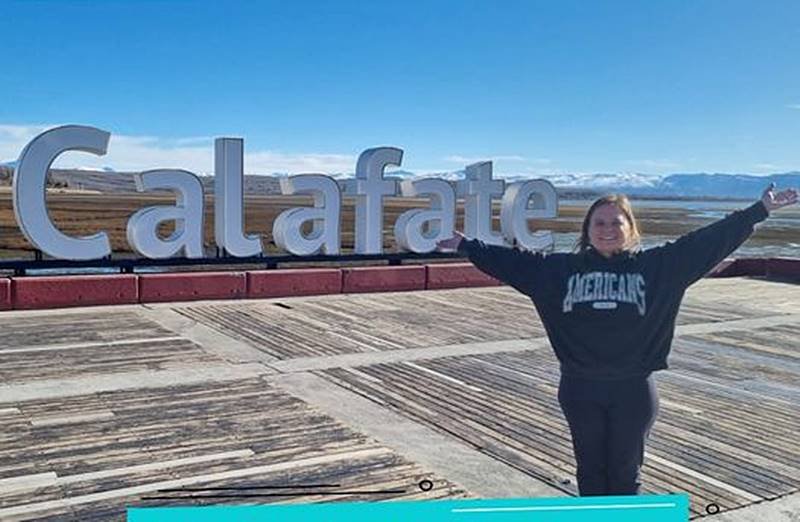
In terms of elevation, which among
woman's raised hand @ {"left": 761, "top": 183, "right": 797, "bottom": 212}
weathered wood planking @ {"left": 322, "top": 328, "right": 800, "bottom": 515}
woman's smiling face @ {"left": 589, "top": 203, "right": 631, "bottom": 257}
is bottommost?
weathered wood planking @ {"left": 322, "top": 328, "right": 800, "bottom": 515}

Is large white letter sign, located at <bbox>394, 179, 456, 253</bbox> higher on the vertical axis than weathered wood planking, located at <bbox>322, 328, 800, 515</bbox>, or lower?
higher

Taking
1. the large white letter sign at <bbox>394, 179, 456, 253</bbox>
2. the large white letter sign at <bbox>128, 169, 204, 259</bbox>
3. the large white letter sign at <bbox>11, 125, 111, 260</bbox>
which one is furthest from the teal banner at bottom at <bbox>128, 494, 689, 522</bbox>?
the large white letter sign at <bbox>394, 179, 456, 253</bbox>

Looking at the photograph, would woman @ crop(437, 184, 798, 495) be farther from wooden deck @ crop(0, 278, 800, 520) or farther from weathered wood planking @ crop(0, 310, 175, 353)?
weathered wood planking @ crop(0, 310, 175, 353)

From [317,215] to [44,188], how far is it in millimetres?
4800

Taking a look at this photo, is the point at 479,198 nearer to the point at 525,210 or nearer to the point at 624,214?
the point at 525,210

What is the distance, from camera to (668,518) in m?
2.63

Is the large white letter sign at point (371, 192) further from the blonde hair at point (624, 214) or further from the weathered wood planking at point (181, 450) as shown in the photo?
the blonde hair at point (624, 214)

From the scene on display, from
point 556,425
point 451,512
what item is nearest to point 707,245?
point 451,512

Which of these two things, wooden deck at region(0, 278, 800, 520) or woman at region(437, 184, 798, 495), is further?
wooden deck at region(0, 278, 800, 520)

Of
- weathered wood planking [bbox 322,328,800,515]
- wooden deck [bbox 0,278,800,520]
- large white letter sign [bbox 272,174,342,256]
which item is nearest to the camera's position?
wooden deck [bbox 0,278,800,520]

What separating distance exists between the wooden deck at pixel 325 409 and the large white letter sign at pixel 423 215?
428cm

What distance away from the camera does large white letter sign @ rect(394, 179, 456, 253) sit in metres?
16.5

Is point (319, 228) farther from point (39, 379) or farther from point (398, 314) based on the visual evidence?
point (39, 379)

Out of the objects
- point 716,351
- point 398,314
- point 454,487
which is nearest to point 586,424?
point 454,487
